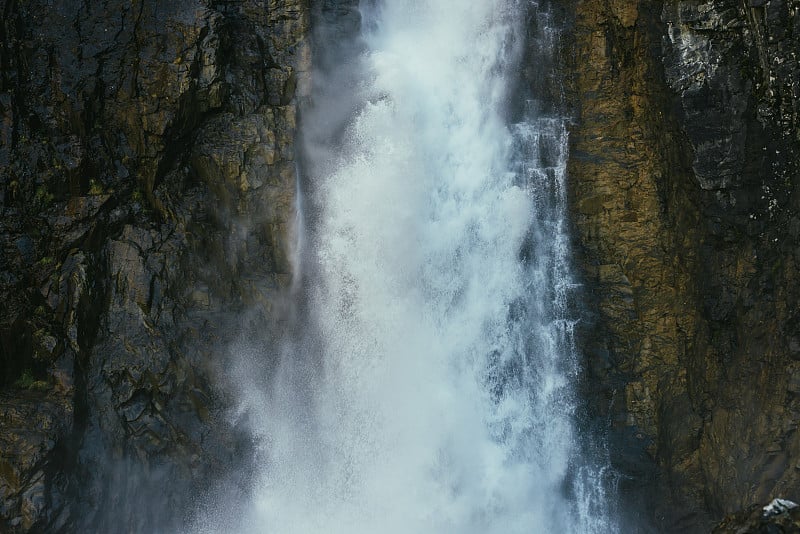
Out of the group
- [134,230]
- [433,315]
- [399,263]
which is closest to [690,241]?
[433,315]

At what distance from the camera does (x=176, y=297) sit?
1381 cm

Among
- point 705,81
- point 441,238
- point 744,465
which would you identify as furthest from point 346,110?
point 744,465

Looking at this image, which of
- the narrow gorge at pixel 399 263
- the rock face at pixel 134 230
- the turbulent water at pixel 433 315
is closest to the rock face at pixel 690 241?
the narrow gorge at pixel 399 263

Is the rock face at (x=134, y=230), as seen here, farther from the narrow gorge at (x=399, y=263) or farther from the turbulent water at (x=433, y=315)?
the turbulent water at (x=433, y=315)

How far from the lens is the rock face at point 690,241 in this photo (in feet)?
41.2

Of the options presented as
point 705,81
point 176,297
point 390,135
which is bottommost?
point 176,297

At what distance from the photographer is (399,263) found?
14.6 m

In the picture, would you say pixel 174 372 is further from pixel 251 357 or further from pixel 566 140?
pixel 566 140

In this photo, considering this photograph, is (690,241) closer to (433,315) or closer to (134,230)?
(433,315)

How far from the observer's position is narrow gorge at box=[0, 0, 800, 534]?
12906 millimetres

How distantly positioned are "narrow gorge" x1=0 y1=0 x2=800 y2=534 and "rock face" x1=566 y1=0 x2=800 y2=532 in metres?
0.05

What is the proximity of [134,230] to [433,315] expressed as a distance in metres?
6.27

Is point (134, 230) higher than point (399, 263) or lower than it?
higher

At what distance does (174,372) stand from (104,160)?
4367mm
